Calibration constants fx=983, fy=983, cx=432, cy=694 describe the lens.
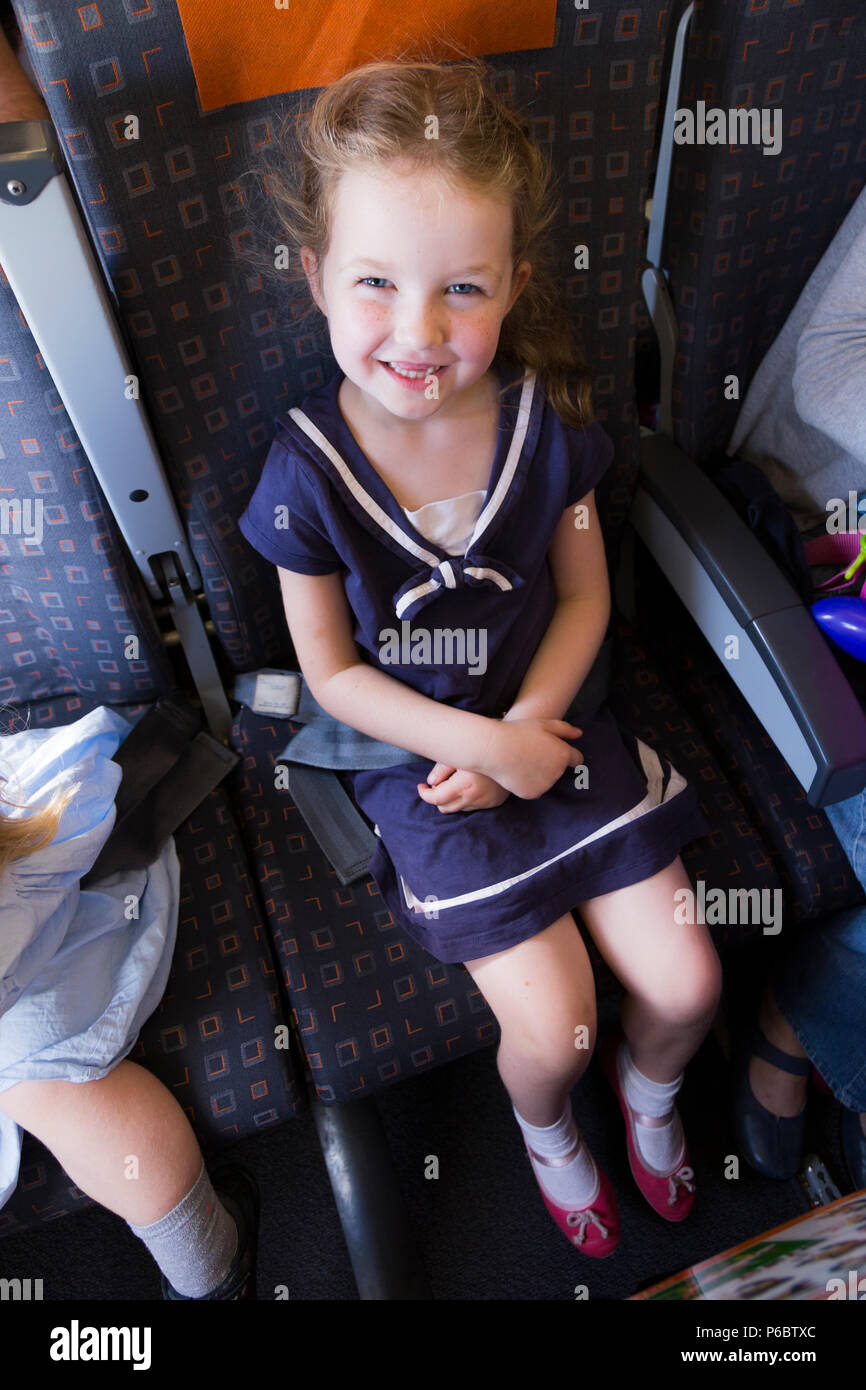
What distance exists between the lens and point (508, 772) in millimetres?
1098

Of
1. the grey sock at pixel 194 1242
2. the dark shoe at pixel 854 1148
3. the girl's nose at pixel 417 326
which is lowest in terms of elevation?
the dark shoe at pixel 854 1148

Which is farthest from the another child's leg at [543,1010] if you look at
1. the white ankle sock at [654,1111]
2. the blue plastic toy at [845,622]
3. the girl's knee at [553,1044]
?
the blue plastic toy at [845,622]

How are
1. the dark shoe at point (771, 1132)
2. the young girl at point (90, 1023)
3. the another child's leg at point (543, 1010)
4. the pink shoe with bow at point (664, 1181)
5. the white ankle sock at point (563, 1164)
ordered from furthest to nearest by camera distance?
the dark shoe at point (771, 1132) < the pink shoe with bow at point (664, 1181) < the white ankle sock at point (563, 1164) < the another child's leg at point (543, 1010) < the young girl at point (90, 1023)

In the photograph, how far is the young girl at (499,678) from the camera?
1.08m

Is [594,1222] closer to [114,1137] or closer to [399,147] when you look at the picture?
[114,1137]

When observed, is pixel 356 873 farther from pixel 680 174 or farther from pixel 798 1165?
pixel 680 174

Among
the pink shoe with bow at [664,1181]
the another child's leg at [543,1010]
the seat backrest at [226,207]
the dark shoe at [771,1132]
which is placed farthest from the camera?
the dark shoe at [771,1132]

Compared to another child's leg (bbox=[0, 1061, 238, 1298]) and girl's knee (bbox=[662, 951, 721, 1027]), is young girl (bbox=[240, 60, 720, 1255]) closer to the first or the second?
girl's knee (bbox=[662, 951, 721, 1027])

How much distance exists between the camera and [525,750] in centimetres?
110

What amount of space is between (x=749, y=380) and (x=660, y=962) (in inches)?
32.5

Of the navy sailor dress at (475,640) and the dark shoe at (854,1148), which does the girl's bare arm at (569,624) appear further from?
the dark shoe at (854,1148)

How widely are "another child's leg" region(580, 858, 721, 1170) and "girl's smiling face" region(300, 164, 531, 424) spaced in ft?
1.98

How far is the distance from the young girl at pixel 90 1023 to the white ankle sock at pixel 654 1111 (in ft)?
1.71
